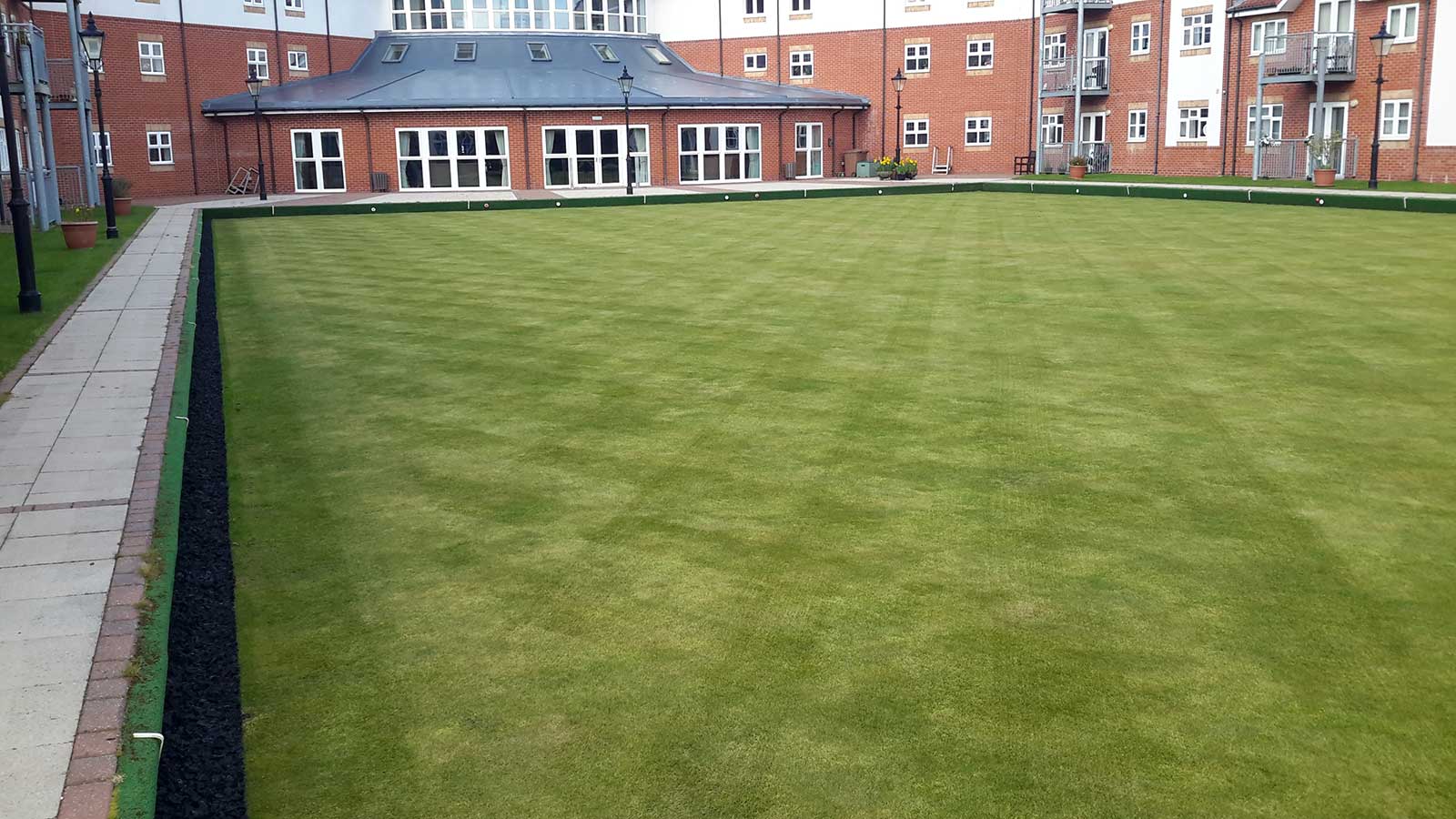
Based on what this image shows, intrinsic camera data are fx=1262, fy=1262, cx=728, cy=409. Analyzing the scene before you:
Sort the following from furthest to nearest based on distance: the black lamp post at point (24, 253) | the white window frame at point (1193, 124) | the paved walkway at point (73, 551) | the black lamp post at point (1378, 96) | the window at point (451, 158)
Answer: the window at point (451, 158)
the white window frame at point (1193, 124)
the black lamp post at point (1378, 96)
the black lamp post at point (24, 253)
the paved walkway at point (73, 551)

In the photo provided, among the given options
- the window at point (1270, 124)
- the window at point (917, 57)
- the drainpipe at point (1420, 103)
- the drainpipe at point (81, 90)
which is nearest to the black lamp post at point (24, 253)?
the drainpipe at point (81, 90)

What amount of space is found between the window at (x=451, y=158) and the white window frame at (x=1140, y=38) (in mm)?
21153

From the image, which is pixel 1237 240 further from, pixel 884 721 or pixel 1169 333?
pixel 884 721

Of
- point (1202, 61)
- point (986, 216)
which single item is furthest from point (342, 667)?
point (1202, 61)

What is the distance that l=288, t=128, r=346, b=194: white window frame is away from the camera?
41125 mm

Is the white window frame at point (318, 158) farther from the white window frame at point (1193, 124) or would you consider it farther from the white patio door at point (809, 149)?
the white window frame at point (1193, 124)

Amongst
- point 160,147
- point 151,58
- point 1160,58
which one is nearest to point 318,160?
point 160,147

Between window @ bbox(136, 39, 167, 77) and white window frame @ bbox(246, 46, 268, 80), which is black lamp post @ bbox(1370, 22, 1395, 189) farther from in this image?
window @ bbox(136, 39, 167, 77)

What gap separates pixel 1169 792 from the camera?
3699 millimetres

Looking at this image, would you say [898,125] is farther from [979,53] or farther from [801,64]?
[801,64]

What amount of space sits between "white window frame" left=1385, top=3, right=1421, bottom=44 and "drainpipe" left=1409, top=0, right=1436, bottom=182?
0.23 m

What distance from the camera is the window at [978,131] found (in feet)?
154

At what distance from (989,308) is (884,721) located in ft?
30.1

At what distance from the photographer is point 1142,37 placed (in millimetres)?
41719
